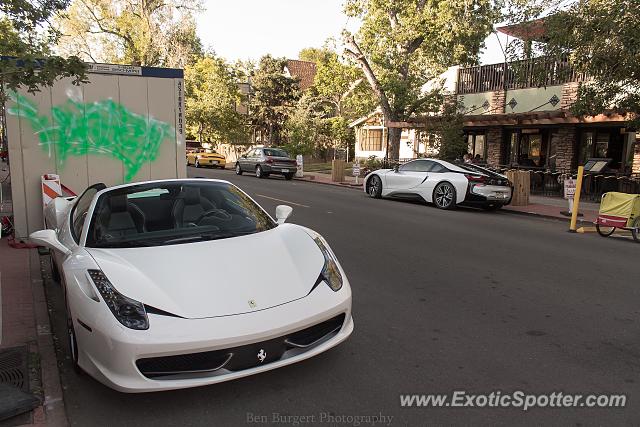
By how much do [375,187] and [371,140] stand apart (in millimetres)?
20250

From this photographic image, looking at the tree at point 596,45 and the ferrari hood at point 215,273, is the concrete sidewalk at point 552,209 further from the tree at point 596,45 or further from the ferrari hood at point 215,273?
the ferrari hood at point 215,273

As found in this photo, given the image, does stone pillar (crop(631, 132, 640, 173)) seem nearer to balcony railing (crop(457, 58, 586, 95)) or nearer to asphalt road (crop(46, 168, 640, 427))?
balcony railing (crop(457, 58, 586, 95))

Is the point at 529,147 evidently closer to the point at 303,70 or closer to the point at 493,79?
the point at 493,79

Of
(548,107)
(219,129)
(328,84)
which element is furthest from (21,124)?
(219,129)

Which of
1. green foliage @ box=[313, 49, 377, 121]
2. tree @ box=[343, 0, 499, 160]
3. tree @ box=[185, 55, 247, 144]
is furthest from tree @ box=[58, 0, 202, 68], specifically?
tree @ box=[343, 0, 499, 160]

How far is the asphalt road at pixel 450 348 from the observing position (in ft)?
10.4

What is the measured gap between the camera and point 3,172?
2044 centimetres

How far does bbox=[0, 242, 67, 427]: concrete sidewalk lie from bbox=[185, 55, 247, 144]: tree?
3349cm

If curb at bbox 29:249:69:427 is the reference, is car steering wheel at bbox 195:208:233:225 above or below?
above

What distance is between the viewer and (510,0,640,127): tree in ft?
36.4

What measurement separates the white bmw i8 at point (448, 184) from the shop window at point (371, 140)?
66.1 ft

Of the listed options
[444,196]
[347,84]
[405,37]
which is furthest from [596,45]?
[347,84]

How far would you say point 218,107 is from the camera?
39031 millimetres

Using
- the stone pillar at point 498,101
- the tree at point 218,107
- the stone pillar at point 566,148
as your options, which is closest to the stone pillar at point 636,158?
the stone pillar at point 566,148
